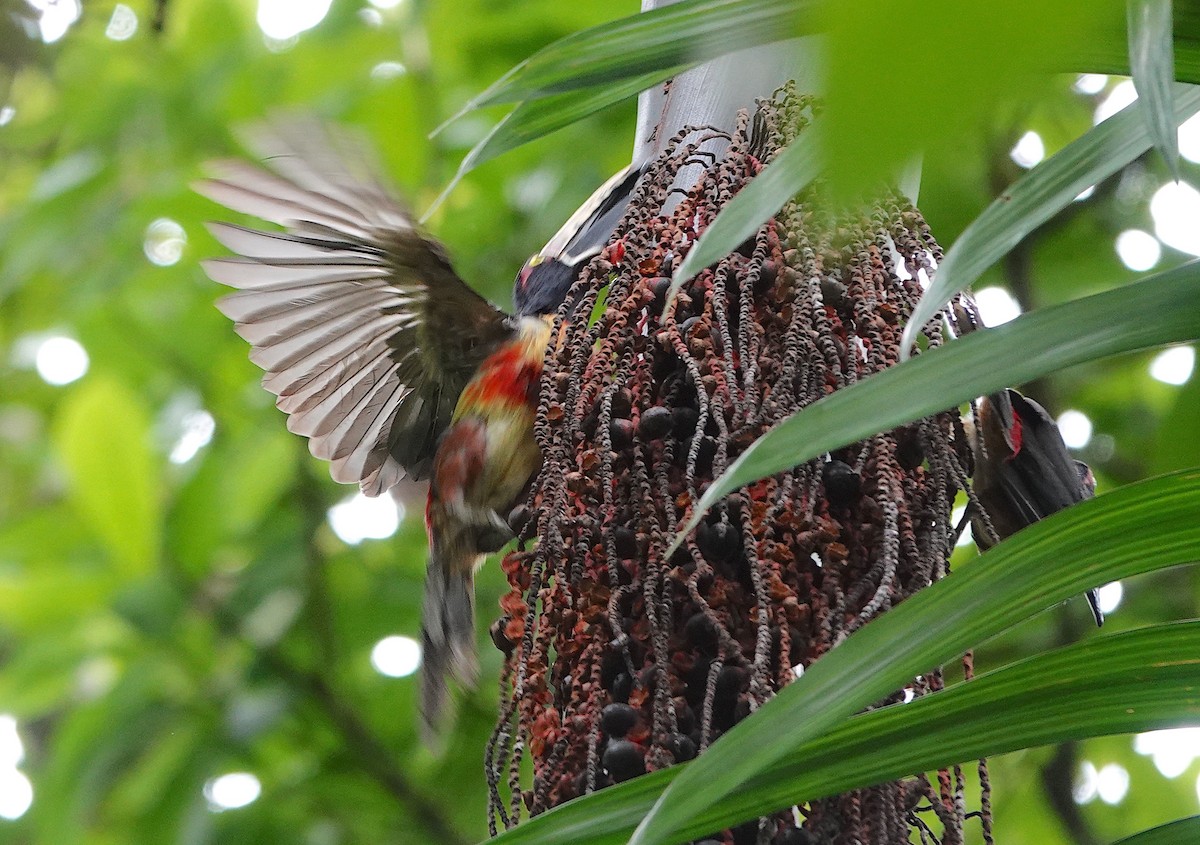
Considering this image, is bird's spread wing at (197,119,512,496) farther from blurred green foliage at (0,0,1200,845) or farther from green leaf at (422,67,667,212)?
green leaf at (422,67,667,212)

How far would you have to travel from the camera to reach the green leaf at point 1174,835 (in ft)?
2.28

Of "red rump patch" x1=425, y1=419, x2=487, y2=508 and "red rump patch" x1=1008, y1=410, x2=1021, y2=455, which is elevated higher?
"red rump patch" x1=425, y1=419, x2=487, y2=508

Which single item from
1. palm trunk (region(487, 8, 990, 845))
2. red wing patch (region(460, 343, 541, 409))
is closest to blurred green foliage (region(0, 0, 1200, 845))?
red wing patch (region(460, 343, 541, 409))

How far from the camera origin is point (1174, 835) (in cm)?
70

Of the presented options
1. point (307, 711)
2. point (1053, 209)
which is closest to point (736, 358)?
point (1053, 209)

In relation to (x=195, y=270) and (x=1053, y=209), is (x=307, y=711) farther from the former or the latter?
(x=1053, y=209)

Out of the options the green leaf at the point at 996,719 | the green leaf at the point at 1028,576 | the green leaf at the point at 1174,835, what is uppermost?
the green leaf at the point at 1028,576

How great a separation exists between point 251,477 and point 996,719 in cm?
176

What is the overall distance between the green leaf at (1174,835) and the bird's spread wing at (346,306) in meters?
1.08

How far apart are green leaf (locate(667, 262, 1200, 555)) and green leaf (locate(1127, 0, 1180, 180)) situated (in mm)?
113

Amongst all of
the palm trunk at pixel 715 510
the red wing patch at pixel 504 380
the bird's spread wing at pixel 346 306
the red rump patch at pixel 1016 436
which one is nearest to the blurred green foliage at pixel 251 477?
the bird's spread wing at pixel 346 306

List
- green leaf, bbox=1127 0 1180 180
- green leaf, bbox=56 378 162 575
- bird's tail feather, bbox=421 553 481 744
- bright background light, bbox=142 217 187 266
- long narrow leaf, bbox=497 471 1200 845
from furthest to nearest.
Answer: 1. bright background light, bbox=142 217 187 266
2. green leaf, bbox=56 378 162 575
3. bird's tail feather, bbox=421 553 481 744
4. long narrow leaf, bbox=497 471 1200 845
5. green leaf, bbox=1127 0 1180 180

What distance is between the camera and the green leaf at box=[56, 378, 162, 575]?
2.06m

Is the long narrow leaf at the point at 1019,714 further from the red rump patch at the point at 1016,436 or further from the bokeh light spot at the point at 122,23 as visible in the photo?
the bokeh light spot at the point at 122,23
